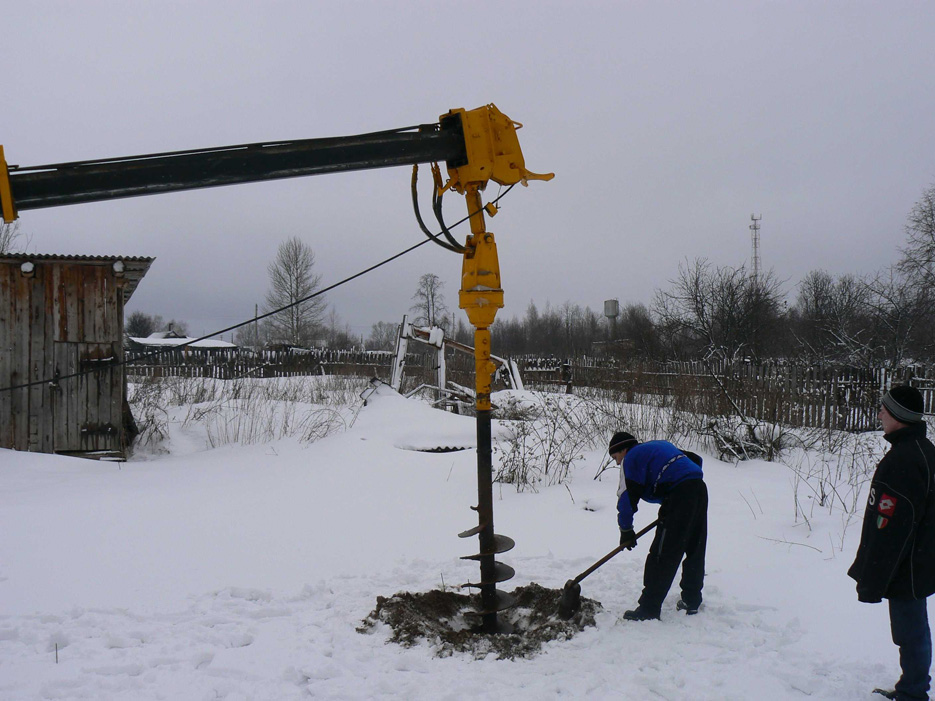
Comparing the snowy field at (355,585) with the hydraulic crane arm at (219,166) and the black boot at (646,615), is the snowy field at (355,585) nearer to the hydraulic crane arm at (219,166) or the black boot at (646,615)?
the black boot at (646,615)

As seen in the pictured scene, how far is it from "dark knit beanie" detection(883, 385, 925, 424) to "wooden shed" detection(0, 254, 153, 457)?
32.8 feet

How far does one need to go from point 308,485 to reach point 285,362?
18351 millimetres

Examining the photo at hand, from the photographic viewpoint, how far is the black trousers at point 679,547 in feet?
13.3

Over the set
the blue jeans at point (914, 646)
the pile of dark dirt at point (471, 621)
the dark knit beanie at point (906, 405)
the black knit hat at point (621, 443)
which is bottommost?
the pile of dark dirt at point (471, 621)

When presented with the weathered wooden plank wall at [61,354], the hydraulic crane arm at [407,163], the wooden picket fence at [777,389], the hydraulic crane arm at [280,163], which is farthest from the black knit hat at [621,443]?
the weathered wooden plank wall at [61,354]

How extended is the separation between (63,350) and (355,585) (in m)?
7.49

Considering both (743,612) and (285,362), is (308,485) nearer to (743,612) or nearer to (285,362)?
(743,612)

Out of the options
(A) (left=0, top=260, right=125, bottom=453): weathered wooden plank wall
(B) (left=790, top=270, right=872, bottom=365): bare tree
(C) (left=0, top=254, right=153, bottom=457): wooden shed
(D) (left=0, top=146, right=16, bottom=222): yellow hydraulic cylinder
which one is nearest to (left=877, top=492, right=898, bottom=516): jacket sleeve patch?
(D) (left=0, top=146, right=16, bottom=222): yellow hydraulic cylinder

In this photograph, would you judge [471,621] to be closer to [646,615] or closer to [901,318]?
[646,615]

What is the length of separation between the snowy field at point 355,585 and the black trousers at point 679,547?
177 mm

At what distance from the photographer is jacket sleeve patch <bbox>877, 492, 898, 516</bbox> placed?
9.75 ft

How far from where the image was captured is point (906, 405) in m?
3.03

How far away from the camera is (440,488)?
7422 millimetres

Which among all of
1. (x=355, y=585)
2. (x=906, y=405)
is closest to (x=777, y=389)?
(x=906, y=405)
